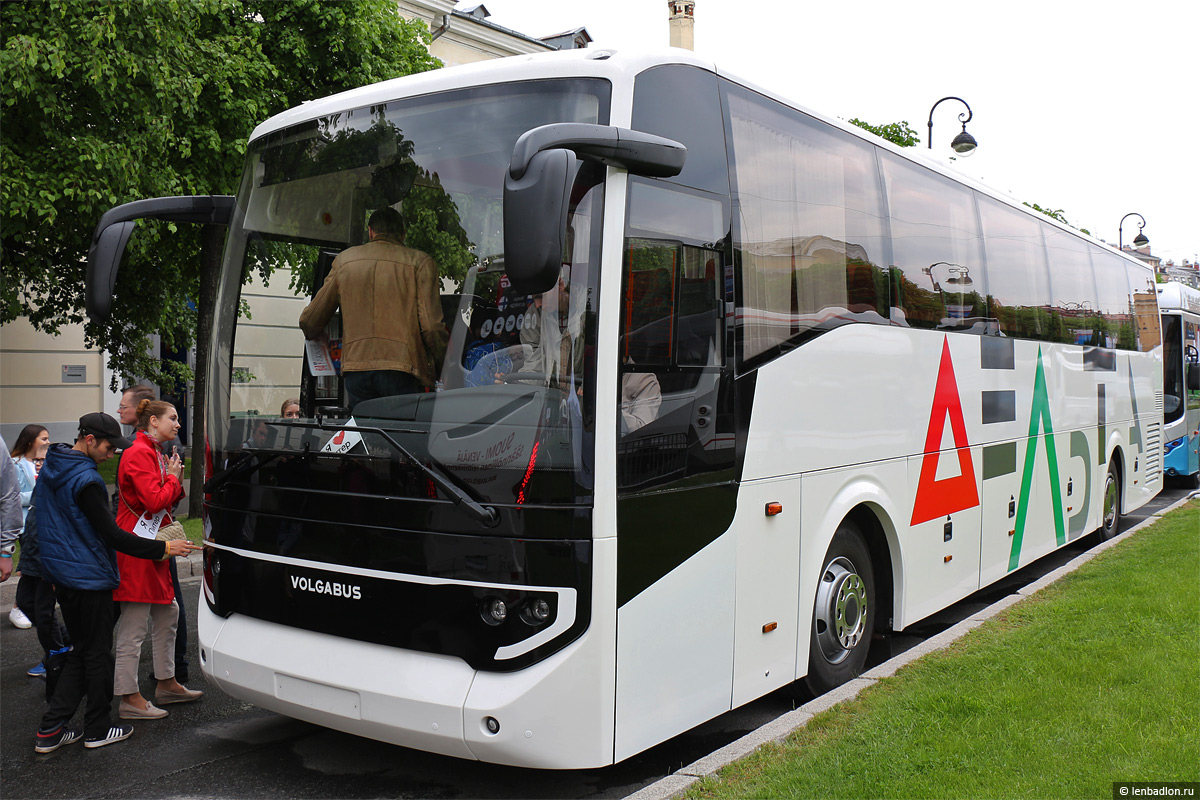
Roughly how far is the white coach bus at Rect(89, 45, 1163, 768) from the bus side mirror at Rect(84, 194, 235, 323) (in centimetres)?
2

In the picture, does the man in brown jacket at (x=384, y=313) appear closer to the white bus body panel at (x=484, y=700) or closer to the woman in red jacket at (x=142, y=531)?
the white bus body panel at (x=484, y=700)

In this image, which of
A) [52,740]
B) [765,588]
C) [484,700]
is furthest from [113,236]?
[765,588]

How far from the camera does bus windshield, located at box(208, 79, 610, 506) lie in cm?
406

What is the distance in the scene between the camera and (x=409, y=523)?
4.19 m

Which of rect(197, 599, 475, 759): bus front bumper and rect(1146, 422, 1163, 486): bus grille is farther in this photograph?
rect(1146, 422, 1163, 486): bus grille

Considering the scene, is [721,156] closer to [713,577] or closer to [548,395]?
[548,395]

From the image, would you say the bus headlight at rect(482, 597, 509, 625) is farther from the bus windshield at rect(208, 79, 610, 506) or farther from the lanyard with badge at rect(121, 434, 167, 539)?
the lanyard with badge at rect(121, 434, 167, 539)

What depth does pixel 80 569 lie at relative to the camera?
16.9ft

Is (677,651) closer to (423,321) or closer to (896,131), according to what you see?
(423,321)

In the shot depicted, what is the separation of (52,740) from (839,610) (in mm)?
4258

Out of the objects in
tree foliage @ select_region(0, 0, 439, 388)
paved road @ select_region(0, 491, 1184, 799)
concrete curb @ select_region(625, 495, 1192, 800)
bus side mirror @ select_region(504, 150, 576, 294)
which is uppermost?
tree foliage @ select_region(0, 0, 439, 388)

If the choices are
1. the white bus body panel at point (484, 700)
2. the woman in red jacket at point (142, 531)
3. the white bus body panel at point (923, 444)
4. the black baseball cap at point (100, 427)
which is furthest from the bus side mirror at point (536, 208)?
the woman in red jacket at point (142, 531)

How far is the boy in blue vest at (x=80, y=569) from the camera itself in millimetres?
5160

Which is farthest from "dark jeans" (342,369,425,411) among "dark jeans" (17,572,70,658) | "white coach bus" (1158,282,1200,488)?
"white coach bus" (1158,282,1200,488)
